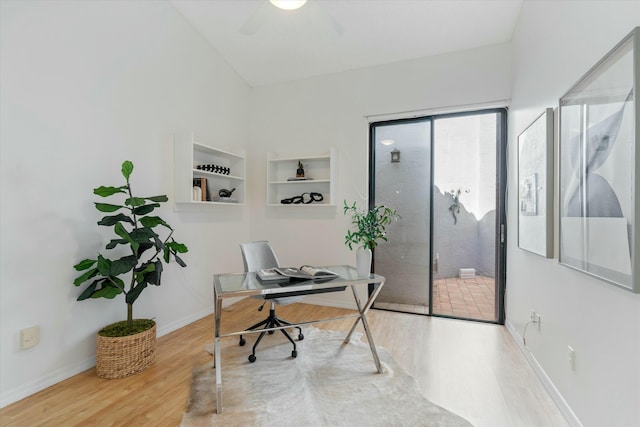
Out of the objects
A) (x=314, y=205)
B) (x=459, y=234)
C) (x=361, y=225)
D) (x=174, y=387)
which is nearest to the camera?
(x=174, y=387)

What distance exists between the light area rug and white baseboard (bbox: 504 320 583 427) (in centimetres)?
59

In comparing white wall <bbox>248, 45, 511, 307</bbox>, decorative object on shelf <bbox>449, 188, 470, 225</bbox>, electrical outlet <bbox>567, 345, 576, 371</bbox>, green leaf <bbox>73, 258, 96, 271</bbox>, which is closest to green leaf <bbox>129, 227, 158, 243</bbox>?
green leaf <bbox>73, 258, 96, 271</bbox>

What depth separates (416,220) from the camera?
3.67 meters

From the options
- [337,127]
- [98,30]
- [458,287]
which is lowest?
[458,287]

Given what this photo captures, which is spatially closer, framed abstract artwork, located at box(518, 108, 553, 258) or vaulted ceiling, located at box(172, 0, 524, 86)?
framed abstract artwork, located at box(518, 108, 553, 258)

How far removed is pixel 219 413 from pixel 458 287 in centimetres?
286

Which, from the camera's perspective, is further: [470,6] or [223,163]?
[223,163]

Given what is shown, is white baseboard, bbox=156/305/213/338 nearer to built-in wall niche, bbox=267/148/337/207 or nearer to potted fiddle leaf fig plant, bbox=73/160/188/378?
potted fiddle leaf fig plant, bbox=73/160/188/378

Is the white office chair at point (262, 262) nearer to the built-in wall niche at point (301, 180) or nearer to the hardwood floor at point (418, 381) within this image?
the hardwood floor at point (418, 381)

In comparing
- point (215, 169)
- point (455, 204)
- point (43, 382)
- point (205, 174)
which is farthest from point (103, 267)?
point (455, 204)

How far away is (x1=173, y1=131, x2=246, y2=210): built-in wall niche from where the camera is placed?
10.2 ft

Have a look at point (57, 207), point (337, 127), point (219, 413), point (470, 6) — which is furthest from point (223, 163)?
point (470, 6)

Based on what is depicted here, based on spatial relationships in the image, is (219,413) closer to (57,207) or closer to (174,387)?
(174,387)

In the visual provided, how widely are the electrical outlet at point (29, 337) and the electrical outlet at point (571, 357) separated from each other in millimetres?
3396
